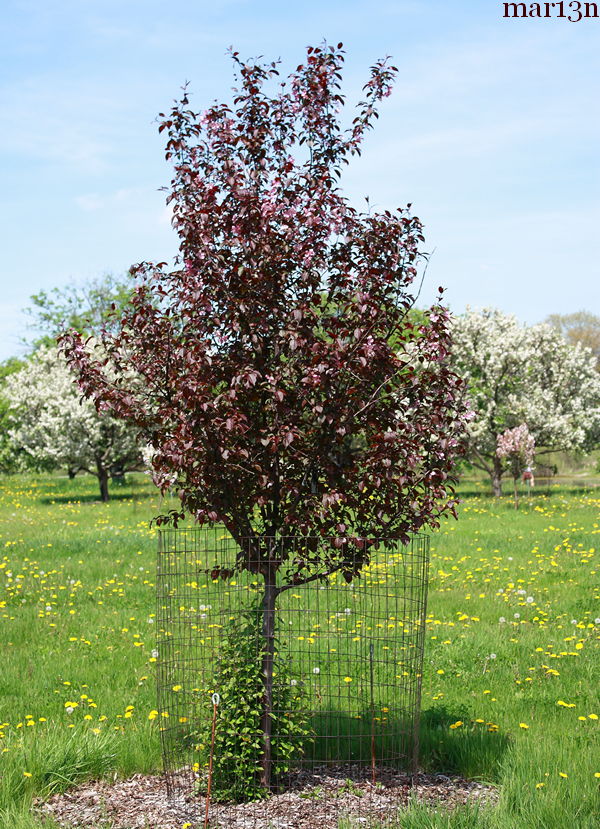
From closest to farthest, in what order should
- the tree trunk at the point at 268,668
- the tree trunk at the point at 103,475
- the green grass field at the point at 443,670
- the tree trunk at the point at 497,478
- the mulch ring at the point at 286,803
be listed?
1. the mulch ring at the point at 286,803
2. the tree trunk at the point at 268,668
3. the green grass field at the point at 443,670
4. the tree trunk at the point at 497,478
5. the tree trunk at the point at 103,475

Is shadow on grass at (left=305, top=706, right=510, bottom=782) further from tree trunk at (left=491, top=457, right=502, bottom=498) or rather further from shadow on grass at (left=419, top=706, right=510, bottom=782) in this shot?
tree trunk at (left=491, top=457, right=502, bottom=498)

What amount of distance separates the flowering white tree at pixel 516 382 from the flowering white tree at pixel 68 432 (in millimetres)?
A: 11190

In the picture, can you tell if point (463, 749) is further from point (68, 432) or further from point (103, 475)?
point (103, 475)

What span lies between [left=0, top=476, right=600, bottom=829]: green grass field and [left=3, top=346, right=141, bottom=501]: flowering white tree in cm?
1049

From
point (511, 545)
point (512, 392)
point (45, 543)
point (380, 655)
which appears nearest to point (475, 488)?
point (512, 392)

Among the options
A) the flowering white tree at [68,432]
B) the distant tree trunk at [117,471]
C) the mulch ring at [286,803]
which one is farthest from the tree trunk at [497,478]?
the mulch ring at [286,803]

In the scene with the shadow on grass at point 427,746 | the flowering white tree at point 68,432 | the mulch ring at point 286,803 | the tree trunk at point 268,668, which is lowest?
the mulch ring at point 286,803

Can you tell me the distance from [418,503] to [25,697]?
166 inches

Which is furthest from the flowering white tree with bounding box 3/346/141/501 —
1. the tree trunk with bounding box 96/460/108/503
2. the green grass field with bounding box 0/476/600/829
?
the green grass field with bounding box 0/476/600/829

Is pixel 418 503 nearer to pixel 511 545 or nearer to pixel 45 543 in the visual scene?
pixel 511 545

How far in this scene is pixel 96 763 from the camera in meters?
5.67

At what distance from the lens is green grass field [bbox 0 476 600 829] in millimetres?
5348

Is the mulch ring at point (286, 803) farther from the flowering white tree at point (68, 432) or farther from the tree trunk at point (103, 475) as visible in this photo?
the tree trunk at point (103, 475)

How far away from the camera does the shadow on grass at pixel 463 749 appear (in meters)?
5.58
